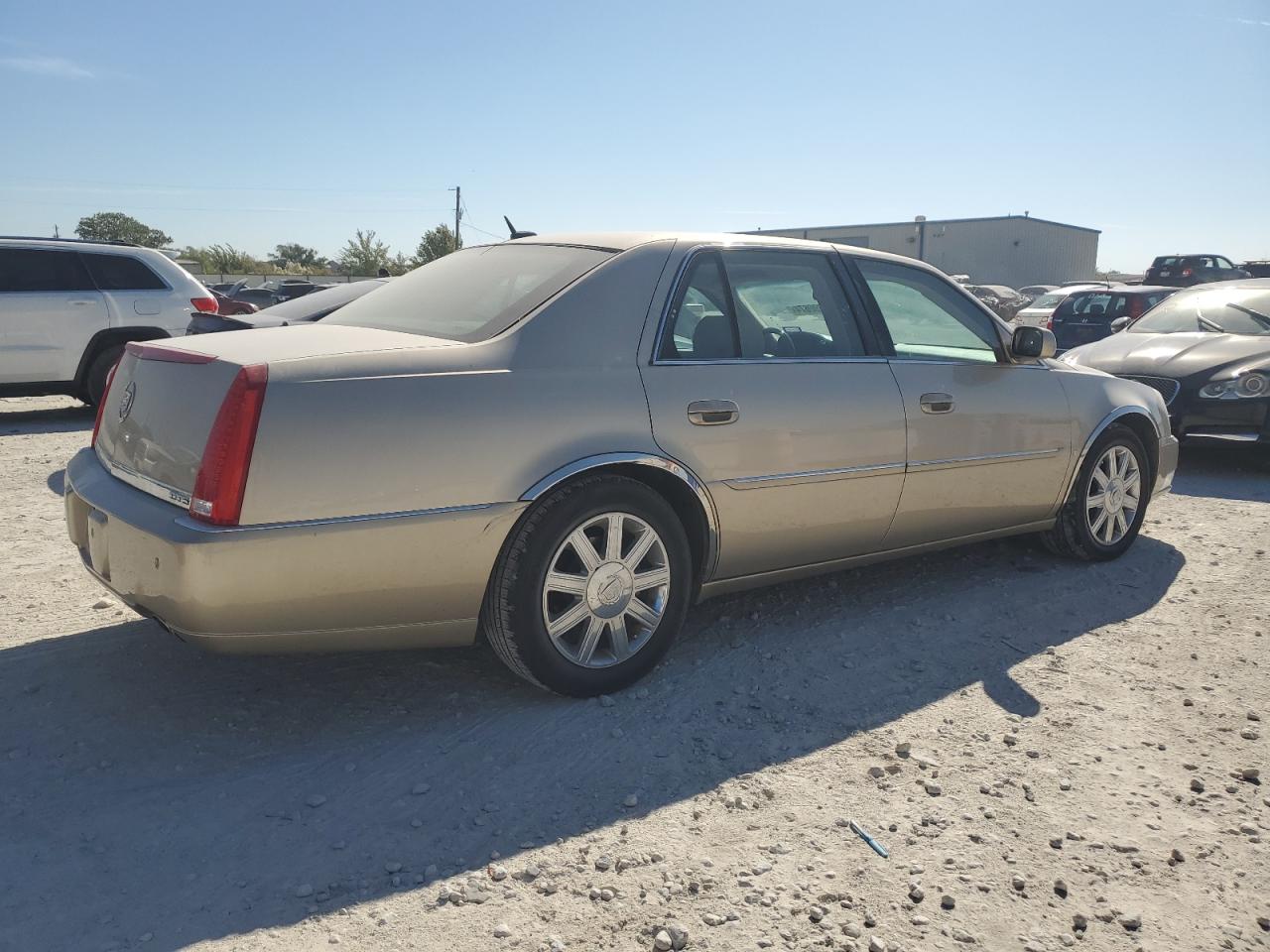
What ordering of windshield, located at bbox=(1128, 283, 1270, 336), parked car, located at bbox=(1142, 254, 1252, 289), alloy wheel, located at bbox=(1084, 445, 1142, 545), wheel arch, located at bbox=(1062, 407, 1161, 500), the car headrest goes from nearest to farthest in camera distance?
Result: the car headrest → wheel arch, located at bbox=(1062, 407, 1161, 500) → alloy wheel, located at bbox=(1084, 445, 1142, 545) → windshield, located at bbox=(1128, 283, 1270, 336) → parked car, located at bbox=(1142, 254, 1252, 289)

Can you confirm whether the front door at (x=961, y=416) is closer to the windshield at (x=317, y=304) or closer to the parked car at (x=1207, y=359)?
the parked car at (x=1207, y=359)

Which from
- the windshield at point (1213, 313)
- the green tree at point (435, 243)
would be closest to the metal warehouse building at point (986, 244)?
the green tree at point (435, 243)

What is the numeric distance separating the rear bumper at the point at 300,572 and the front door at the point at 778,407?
2.64ft

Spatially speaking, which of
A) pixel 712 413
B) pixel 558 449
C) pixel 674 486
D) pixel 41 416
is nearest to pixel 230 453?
pixel 558 449

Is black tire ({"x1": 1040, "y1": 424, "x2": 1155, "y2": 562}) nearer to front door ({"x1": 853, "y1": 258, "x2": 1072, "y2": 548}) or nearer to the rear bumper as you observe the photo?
front door ({"x1": 853, "y1": 258, "x2": 1072, "y2": 548})

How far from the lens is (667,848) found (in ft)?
8.55

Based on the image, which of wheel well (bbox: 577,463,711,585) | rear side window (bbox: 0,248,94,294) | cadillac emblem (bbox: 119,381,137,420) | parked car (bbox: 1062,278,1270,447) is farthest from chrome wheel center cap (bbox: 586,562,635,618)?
rear side window (bbox: 0,248,94,294)

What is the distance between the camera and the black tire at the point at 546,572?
3.18 metres

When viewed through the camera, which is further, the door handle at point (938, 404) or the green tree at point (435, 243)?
the green tree at point (435, 243)

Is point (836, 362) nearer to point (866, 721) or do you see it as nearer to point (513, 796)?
point (866, 721)

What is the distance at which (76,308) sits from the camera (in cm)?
956

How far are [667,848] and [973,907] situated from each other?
0.75m

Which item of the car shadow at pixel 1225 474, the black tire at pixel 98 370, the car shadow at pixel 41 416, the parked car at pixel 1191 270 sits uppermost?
the parked car at pixel 1191 270

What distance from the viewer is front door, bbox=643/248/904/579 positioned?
357 centimetres
